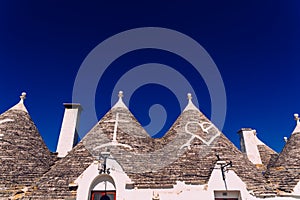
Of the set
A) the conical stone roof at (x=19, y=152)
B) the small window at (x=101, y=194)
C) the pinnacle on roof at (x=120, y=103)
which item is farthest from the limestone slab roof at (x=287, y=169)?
the conical stone roof at (x=19, y=152)

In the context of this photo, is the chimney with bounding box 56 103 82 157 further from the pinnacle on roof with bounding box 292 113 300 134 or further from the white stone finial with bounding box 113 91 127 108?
the pinnacle on roof with bounding box 292 113 300 134

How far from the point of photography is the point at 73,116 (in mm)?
12625

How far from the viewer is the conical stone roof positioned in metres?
8.76

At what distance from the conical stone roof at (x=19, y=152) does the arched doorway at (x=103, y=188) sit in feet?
8.79

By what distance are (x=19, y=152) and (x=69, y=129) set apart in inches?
113

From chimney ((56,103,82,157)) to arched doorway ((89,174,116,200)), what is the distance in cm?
390

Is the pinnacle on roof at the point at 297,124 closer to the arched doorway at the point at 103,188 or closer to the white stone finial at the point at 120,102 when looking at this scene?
the white stone finial at the point at 120,102

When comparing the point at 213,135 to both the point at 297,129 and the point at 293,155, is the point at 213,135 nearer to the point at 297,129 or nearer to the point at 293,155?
the point at 293,155

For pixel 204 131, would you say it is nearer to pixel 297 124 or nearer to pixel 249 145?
pixel 249 145

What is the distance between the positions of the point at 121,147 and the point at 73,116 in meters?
4.34

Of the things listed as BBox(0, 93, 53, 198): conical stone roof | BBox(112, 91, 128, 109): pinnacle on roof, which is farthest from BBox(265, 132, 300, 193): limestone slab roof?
BBox(0, 93, 53, 198): conical stone roof

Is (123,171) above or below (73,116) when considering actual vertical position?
below

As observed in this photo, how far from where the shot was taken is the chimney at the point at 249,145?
12844 mm

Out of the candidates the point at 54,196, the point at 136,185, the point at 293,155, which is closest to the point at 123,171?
the point at 136,185
